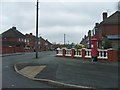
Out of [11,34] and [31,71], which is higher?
[11,34]

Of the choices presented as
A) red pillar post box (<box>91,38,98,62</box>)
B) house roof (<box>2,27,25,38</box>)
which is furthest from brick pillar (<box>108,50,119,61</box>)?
house roof (<box>2,27,25,38</box>)

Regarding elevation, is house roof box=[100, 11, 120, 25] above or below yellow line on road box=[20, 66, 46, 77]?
above

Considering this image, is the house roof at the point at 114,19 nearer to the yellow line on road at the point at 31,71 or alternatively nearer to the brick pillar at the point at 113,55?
the brick pillar at the point at 113,55

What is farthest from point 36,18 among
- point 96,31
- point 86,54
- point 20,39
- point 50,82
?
point 20,39

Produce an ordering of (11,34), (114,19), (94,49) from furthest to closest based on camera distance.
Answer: (11,34) < (114,19) < (94,49)

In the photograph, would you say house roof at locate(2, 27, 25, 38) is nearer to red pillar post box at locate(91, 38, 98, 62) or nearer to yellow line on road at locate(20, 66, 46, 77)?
red pillar post box at locate(91, 38, 98, 62)

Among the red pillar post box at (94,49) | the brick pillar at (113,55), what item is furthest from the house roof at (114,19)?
the red pillar post box at (94,49)

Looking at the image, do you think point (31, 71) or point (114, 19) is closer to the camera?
point (31, 71)

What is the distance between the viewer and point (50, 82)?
39.9 feet

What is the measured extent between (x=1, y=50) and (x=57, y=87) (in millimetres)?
49490

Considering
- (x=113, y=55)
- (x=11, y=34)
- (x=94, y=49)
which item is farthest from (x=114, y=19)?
(x=11, y=34)

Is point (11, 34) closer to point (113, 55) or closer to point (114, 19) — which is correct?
point (114, 19)

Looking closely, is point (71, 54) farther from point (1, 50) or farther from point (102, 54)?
point (1, 50)

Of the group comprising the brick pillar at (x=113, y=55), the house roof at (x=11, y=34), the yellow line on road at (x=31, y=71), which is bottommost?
the yellow line on road at (x=31, y=71)
